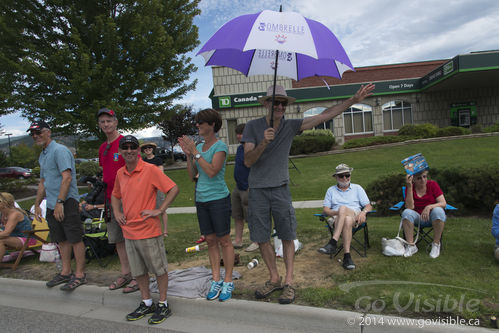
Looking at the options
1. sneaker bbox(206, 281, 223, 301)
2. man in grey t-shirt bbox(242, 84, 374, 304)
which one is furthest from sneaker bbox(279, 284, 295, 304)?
sneaker bbox(206, 281, 223, 301)

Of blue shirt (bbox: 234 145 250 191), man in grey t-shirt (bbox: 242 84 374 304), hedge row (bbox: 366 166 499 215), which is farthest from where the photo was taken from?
hedge row (bbox: 366 166 499 215)

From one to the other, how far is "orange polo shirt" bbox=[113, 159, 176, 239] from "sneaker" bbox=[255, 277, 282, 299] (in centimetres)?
123

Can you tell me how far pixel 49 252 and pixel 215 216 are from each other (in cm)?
370

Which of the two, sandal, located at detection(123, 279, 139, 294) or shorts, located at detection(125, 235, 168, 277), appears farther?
sandal, located at detection(123, 279, 139, 294)

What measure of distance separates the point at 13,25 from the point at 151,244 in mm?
12439

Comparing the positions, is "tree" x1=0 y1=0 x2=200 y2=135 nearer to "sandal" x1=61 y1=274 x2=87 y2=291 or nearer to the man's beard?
"sandal" x1=61 y1=274 x2=87 y2=291

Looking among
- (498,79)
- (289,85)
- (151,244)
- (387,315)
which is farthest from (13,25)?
(498,79)

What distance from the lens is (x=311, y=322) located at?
3082 mm

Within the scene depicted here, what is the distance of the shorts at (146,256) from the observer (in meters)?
3.49

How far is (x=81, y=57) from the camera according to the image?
11562 millimetres

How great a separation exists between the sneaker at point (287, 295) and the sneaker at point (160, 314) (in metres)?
1.21

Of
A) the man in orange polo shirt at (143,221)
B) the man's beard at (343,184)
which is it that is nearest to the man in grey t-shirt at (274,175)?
the man in orange polo shirt at (143,221)

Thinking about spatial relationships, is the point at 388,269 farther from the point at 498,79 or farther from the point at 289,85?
the point at 498,79

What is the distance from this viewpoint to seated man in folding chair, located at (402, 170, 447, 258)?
169 inches
